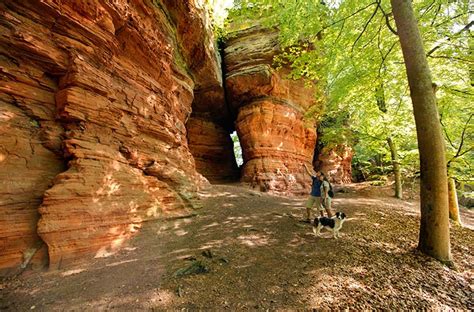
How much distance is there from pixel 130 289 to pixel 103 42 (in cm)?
668

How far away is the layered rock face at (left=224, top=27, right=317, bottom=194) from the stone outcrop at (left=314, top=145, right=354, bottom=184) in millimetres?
5188

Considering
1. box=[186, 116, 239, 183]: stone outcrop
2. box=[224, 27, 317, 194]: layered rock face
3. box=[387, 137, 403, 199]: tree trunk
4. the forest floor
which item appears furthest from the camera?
box=[186, 116, 239, 183]: stone outcrop

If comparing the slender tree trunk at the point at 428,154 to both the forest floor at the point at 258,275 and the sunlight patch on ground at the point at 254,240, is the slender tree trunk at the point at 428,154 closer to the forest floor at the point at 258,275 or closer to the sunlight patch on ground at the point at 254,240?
the forest floor at the point at 258,275

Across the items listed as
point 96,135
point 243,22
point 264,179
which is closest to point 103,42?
point 96,135

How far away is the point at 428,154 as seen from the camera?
478cm

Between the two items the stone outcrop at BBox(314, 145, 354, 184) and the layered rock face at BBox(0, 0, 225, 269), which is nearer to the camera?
the layered rock face at BBox(0, 0, 225, 269)

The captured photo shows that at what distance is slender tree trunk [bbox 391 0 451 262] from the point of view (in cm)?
461

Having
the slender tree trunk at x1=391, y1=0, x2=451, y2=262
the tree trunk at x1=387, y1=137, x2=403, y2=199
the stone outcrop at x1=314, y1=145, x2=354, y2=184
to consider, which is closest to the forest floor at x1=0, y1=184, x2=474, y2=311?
the slender tree trunk at x1=391, y1=0, x2=451, y2=262

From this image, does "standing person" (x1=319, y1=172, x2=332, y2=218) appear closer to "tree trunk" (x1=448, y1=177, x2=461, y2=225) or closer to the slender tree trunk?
the slender tree trunk

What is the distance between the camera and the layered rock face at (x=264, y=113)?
15078mm

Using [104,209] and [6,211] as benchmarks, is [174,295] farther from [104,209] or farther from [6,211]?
[6,211]

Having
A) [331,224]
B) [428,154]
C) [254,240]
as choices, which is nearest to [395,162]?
[428,154]

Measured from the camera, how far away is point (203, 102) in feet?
54.1

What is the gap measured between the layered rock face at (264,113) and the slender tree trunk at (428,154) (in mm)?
10014
